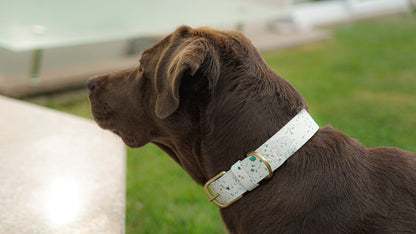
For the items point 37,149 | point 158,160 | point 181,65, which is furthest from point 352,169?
point 158,160

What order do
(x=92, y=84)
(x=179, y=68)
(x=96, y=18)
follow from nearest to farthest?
(x=179, y=68)
(x=92, y=84)
(x=96, y=18)

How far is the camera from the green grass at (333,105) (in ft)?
11.9

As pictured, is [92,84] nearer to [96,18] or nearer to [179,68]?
[179,68]

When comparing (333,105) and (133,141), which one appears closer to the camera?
(133,141)

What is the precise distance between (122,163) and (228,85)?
166cm

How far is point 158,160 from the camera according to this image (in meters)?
4.56

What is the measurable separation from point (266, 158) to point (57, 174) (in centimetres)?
191

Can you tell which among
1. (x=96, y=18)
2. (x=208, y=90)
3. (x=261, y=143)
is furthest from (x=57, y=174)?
(x=96, y=18)

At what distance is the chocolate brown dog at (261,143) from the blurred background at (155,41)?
968mm

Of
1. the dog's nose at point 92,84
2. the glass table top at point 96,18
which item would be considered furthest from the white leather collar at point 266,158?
the glass table top at point 96,18

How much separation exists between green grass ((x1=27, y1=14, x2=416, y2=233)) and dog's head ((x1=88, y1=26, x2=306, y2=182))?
62.5 inches

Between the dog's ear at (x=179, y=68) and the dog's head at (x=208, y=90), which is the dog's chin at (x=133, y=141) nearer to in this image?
the dog's head at (x=208, y=90)

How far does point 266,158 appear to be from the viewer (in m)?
1.78

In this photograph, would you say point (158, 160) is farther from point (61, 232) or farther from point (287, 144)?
point (287, 144)
